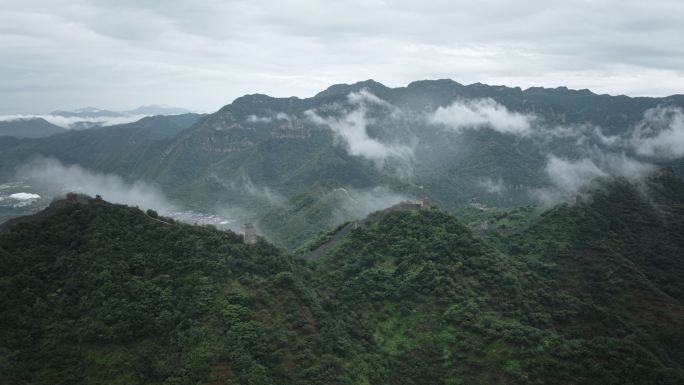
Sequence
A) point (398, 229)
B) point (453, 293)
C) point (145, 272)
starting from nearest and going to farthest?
point (145, 272), point (453, 293), point (398, 229)

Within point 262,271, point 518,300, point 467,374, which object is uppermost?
point 262,271

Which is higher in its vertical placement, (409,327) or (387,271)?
(387,271)

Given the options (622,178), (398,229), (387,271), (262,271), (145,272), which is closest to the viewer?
(145,272)

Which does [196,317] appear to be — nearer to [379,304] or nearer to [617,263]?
[379,304]

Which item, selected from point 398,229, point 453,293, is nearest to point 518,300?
point 453,293

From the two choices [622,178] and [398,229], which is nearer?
[398,229]

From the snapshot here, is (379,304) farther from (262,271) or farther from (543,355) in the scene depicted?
(543,355)
